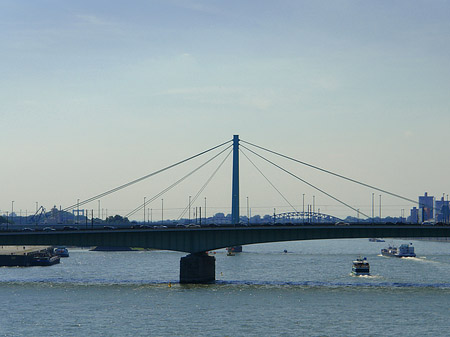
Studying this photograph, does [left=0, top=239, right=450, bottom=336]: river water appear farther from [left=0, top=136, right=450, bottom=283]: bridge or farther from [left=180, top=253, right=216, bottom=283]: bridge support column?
[left=0, top=136, right=450, bottom=283]: bridge

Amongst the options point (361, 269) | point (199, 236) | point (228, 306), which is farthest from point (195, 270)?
point (361, 269)

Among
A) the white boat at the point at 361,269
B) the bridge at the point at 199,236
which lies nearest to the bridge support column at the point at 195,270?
the bridge at the point at 199,236

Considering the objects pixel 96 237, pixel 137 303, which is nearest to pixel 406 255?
pixel 96 237

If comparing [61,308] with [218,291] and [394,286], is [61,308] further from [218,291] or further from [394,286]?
[394,286]

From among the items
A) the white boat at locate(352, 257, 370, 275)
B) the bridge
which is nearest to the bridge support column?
the bridge

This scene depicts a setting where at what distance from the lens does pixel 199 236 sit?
10750 cm

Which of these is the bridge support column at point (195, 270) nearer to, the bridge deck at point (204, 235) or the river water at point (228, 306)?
the bridge deck at point (204, 235)

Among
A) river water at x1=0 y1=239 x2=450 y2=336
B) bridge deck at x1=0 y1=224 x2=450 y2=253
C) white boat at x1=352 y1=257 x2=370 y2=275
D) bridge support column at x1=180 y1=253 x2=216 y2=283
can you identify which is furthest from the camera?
white boat at x1=352 y1=257 x2=370 y2=275

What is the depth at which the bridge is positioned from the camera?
106 m

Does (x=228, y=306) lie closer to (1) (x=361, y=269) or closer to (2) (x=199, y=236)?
(2) (x=199, y=236)

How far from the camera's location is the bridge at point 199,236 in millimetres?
105750

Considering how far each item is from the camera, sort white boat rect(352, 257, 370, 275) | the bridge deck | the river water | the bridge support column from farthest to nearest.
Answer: white boat rect(352, 257, 370, 275) < the bridge support column < the bridge deck < the river water

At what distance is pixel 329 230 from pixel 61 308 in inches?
1604

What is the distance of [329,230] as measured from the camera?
105562 mm
